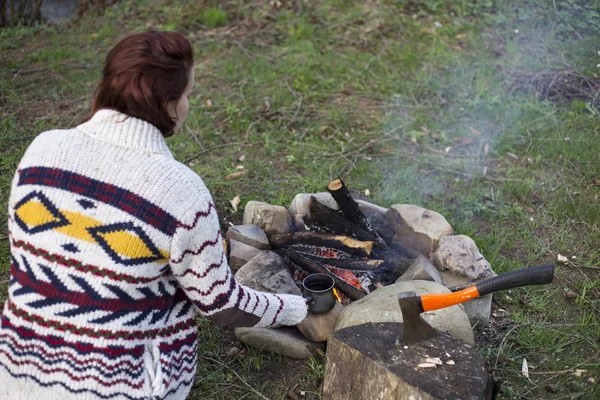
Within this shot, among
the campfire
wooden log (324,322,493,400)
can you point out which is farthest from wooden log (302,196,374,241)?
wooden log (324,322,493,400)

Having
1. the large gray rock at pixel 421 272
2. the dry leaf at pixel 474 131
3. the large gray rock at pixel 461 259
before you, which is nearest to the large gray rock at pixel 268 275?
the large gray rock at pixel 421 272

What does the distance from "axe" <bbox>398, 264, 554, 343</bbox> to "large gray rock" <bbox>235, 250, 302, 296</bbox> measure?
2.83ft

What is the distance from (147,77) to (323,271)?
175 cm

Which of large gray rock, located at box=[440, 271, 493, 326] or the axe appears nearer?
the axe

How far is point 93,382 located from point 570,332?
8.34 feet

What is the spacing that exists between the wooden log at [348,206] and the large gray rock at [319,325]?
673 millimetres

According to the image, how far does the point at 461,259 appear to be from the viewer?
3.45 m

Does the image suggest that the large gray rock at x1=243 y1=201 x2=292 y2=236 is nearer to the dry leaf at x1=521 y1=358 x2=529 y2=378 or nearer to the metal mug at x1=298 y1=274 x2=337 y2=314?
the metal mug at x1=298 y1=274 x2=337 y2=314

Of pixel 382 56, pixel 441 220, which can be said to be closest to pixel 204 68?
pixel 382 56

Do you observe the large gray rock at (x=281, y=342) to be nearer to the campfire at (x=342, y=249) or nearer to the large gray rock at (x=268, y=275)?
the large gray rock at (x=268, y=275)

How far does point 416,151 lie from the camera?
512 centimetres

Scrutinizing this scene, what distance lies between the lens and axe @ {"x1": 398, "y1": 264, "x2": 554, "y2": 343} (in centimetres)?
248

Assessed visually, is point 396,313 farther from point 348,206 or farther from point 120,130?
point 120,130

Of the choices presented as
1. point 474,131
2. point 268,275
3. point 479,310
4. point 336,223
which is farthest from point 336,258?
point 474,131
